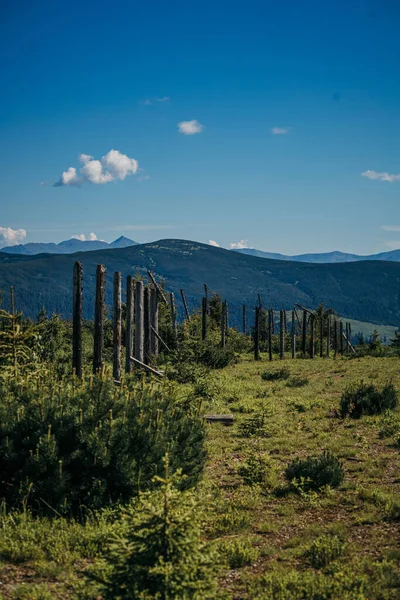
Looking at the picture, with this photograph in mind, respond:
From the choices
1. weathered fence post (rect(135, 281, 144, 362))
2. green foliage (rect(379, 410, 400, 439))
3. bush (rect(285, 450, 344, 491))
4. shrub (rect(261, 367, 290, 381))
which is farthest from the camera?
shrub (rect(261, 367, 290, 381))

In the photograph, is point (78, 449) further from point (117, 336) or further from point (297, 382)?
point (297, 382)

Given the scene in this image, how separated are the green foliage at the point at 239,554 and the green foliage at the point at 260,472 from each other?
8.72 ft

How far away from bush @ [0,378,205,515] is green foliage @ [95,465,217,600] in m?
2.58

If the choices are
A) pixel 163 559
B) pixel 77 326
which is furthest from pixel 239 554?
pixel 77 326

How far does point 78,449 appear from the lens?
299 inches

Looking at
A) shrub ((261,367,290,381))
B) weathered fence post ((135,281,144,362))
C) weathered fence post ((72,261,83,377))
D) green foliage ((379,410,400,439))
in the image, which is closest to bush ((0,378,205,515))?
weathered fence post ((72,261,83,377))

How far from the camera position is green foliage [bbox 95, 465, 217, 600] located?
4.82 metres

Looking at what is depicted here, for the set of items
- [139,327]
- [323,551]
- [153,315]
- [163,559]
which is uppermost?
[153,315]

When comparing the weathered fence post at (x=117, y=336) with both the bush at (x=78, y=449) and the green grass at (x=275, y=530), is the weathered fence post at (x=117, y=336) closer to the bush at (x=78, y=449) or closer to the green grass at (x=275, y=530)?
the green grass at (x=275, y=530)

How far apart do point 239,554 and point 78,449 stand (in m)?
2.67

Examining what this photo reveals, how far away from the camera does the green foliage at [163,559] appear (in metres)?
4.82

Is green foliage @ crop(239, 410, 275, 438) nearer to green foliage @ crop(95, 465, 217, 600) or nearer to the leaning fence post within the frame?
green foliage @ crop(95, 465, 217, 600)

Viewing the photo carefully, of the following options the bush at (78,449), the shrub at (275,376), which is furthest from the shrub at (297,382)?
the bush at (78,449)

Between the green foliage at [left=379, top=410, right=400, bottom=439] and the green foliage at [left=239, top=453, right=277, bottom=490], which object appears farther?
the green foliage at [left=379, top=410, right=400, bottom=439]
